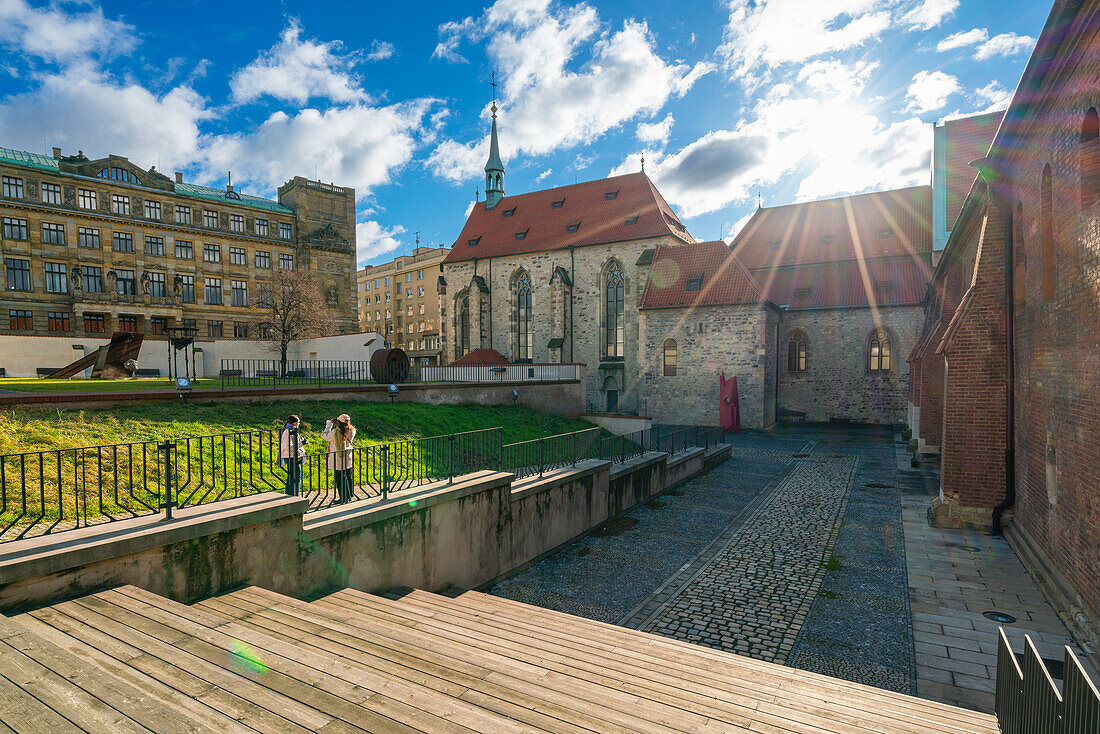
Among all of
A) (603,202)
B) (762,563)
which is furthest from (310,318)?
(762,563)

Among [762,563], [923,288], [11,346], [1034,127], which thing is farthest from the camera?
[923,288]

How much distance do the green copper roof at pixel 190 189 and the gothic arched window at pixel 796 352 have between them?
39.5 m

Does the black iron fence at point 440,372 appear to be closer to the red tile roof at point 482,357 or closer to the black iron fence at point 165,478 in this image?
the red tile roof at point 482,357

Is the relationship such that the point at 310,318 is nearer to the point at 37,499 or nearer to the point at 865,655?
the point at 37,499

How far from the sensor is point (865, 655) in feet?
20.0

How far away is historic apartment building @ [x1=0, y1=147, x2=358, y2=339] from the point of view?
1273 inches

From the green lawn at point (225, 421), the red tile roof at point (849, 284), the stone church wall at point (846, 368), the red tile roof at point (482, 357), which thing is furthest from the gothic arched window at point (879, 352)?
the red tile roof at point (482, 357)

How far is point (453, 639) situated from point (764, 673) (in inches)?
100

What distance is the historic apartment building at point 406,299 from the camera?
225 feet

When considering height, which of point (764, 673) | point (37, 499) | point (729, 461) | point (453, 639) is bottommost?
point (729, 461)

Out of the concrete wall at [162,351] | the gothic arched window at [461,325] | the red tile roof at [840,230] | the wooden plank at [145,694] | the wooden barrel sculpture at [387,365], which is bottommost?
the wooden plank at [145,694]

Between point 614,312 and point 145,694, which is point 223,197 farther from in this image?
point 145,694

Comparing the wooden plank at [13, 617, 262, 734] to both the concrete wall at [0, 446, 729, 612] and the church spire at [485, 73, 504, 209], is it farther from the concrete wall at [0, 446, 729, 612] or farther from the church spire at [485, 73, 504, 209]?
the church spire at [485, 73, 504, 209]

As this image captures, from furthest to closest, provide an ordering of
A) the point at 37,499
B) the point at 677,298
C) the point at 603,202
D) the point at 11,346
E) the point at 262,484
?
the point at 603,202
the point at 677,298
the point at 11,346
the point at 262,484
the point at 37,499
